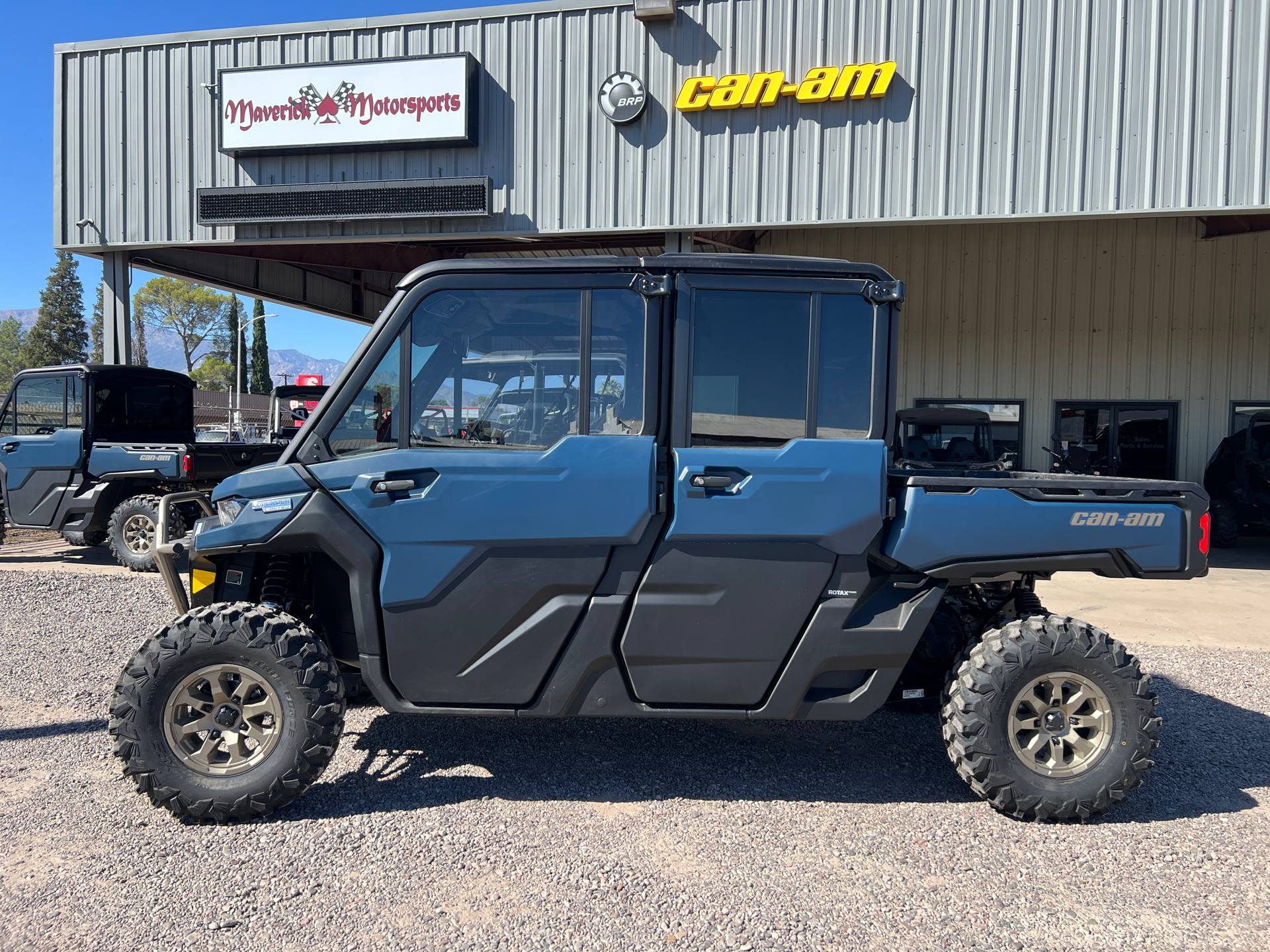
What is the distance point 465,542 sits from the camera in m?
3.25

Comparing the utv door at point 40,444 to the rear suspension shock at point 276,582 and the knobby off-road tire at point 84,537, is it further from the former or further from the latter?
the rear suspension shock at point 276,582

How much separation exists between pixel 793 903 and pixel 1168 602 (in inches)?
286

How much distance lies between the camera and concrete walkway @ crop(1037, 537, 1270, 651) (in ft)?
22.2

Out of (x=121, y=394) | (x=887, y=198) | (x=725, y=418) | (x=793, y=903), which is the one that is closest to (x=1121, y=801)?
(x=793, y=903)

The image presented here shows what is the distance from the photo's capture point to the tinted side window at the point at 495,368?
328 centimetres

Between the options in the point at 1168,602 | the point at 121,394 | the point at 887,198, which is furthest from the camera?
the point at 887,198

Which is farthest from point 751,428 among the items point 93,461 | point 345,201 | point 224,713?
point 345,201

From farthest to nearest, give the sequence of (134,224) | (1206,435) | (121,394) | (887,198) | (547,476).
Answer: (1206,435) → (134,224) → (887,198) → (121,394) → (547,476)

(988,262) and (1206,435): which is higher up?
(988,262)

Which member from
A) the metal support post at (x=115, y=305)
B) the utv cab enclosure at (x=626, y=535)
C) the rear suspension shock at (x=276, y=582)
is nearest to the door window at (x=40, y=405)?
the metal support post at (x=115, y=305)

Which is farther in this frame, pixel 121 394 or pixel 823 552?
pixel 121 394

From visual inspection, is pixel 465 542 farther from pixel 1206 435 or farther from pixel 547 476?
pixel 1206 435

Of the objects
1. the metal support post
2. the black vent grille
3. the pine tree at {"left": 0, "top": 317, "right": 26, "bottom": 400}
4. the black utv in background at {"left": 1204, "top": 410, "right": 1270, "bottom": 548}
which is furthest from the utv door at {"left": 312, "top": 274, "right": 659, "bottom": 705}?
the pine tree at {"left": 0, "top": 317, "right": 26, "bottom": 400}

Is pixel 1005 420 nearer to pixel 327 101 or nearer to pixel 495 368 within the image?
pixel 327 101
